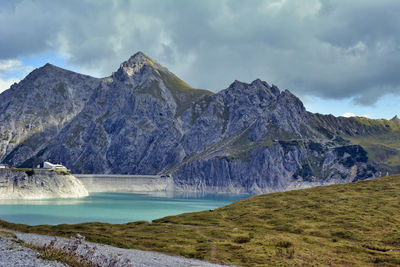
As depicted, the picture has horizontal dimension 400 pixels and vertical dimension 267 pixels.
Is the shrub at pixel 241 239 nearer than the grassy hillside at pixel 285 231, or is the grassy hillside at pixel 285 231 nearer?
the grassy hillside at pixel 285 231

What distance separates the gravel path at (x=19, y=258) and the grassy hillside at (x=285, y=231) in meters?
23.9

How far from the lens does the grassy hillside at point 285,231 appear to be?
54.6 meters

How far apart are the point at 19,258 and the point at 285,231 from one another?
57.3 m

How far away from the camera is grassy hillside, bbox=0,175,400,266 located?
54.6 m

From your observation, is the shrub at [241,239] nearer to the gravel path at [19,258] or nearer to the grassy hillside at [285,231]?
the grassy hillside at [285,231]

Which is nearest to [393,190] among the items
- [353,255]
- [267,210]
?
[267,210]

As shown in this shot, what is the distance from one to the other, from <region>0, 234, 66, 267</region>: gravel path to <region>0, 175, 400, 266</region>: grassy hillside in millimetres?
23907

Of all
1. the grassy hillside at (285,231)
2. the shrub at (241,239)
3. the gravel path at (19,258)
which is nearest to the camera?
the gravel path at (19,258)

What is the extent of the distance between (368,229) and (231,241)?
27243 millimetres

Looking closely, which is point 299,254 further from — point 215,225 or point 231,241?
point 215,225

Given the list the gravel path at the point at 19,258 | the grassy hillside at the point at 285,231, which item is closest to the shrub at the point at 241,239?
the grassy hillside at the point at 285,231

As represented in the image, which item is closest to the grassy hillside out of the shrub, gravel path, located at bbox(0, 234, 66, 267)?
the shrub

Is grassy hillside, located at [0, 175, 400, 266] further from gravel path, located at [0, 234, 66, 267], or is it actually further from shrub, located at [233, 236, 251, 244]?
gravel path, located at [0, 234, 66, 267]

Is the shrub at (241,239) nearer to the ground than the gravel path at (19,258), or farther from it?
nearer to the ground
